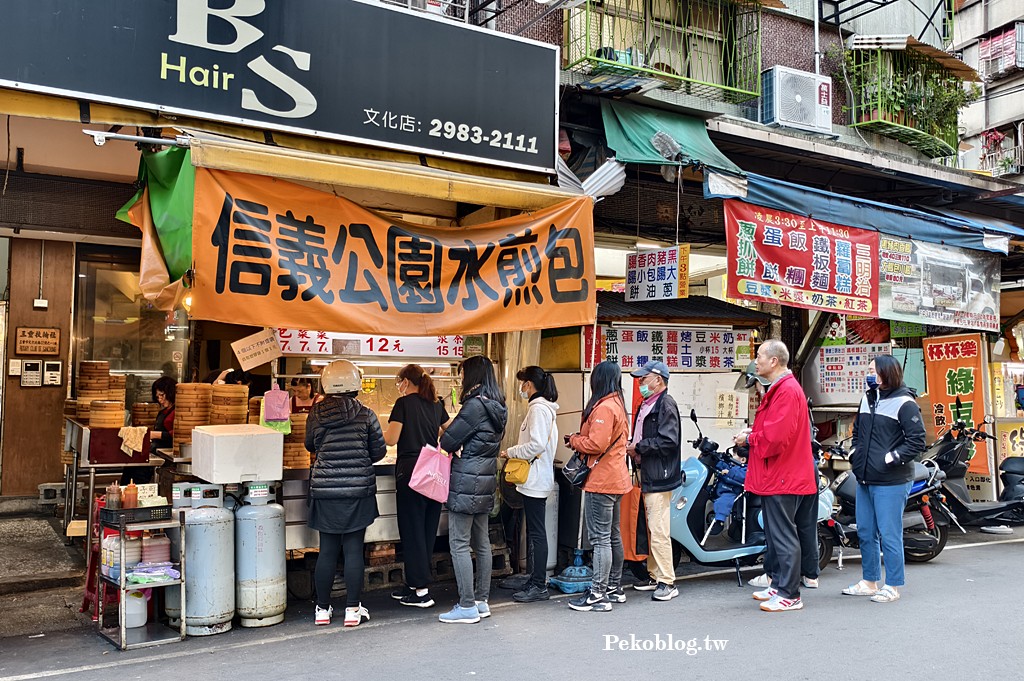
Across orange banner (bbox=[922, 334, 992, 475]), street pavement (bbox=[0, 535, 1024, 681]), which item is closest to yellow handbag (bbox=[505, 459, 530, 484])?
street pavement (bbox=[0, 535, 1024, 681])

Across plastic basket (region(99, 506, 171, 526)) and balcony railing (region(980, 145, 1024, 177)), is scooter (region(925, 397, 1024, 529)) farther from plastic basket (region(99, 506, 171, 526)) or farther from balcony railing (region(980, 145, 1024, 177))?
balcony railing (region(980, 145, 1024, 177))

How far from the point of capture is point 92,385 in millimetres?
9297

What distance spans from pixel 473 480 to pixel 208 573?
2.12 m

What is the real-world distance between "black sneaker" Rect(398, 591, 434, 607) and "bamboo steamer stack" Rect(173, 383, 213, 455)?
253cm

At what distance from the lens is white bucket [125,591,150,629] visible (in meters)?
6.34

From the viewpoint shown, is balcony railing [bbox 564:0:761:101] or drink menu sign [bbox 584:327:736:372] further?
drink menu sign [bbox 584:327:736:372]

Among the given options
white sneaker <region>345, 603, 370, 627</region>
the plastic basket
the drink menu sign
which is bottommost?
white sneaker <region>345, 603, 370, 627</region>

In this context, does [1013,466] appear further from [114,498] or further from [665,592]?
[114,498]

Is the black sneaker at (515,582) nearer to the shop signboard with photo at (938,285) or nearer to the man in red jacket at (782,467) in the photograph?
the man in red jacket at (782,467)

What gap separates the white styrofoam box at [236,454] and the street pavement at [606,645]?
1.21 m

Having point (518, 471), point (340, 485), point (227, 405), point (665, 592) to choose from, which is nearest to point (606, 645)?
point (665, 592)

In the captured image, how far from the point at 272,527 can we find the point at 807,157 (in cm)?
831

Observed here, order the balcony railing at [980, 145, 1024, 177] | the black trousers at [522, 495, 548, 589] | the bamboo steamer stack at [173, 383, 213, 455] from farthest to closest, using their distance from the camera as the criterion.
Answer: the balcony railing at [980, 145, 1024, 177], the bamboo steamer stack at [173, 383, 213, 455], the black trousers at [522, 495, 548, 589]

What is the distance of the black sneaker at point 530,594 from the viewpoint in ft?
24.5
